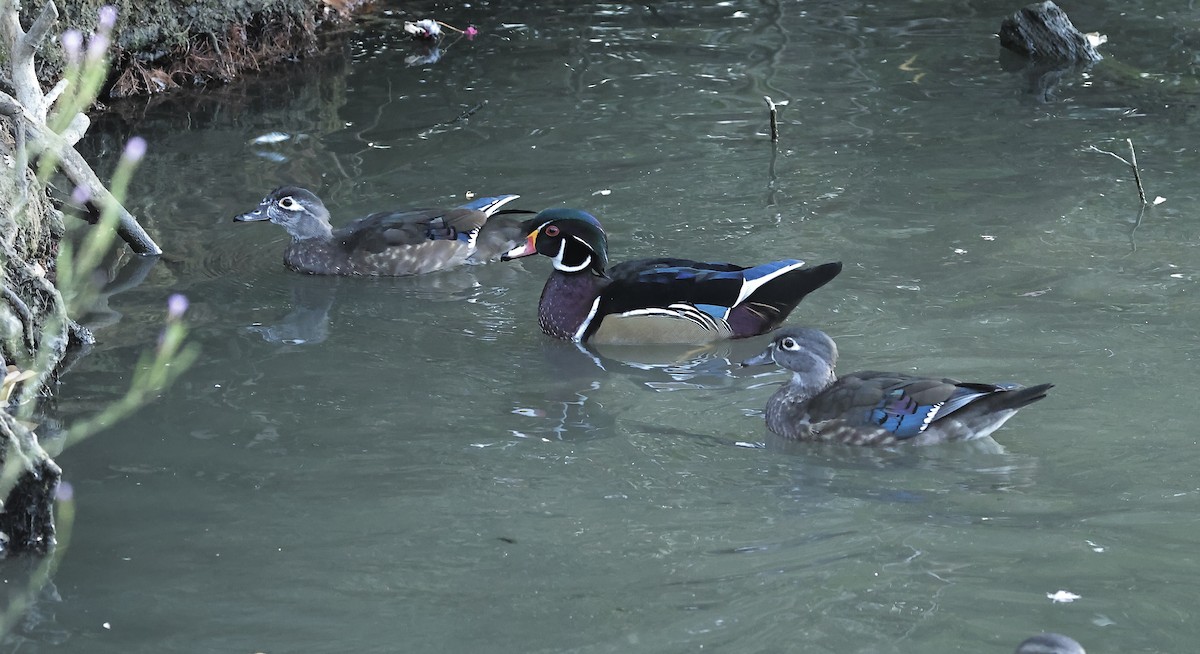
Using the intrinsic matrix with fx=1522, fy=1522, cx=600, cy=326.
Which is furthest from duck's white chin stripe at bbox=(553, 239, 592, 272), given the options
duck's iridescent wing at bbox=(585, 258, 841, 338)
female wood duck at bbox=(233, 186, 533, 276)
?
female wood duck at bbox=(233, 186, 533, 276)

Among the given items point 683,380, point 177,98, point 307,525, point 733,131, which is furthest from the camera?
point 177,98

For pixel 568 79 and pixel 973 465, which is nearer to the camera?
pixel 973 465

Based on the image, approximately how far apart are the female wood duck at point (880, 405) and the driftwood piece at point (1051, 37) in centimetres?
788

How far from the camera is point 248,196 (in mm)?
11453

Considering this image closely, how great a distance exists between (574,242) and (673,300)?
77 centimetres

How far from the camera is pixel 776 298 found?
867cm

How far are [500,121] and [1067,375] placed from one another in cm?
668

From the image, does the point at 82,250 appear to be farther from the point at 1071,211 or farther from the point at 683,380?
the point at 1071,211

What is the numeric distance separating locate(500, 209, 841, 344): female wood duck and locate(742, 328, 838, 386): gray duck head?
1117 millimetres

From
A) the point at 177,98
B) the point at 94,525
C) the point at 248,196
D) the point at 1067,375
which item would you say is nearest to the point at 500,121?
the point at 248,196

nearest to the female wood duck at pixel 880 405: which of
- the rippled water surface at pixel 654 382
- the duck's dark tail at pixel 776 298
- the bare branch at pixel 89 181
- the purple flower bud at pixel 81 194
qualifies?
the rippled water surface at pixel 654 382

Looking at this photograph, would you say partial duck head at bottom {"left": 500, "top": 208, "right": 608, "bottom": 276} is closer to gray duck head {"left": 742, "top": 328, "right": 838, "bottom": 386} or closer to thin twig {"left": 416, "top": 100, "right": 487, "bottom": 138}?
gray duck head {"left": 742, "top": 328, "right": 838, "bottom": 386}

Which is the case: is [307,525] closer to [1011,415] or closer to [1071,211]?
[1011,415]

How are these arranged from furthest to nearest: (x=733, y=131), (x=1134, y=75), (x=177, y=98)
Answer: (x=177, y=98) → (x=1134, y=75) → (x=733, y=131)
